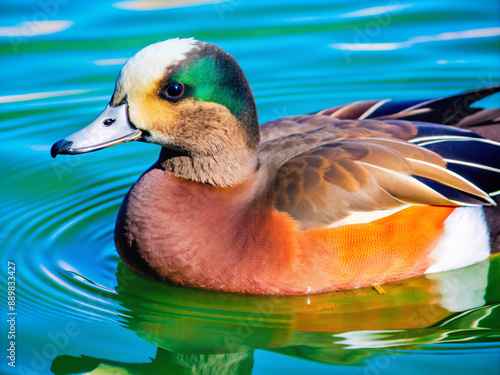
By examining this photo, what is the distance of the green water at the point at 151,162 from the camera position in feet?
15.4

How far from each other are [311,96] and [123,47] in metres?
2.10

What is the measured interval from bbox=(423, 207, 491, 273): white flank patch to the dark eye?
5.97ft

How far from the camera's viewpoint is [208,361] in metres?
4.66

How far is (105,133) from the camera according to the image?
480cm

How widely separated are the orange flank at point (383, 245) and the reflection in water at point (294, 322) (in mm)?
149

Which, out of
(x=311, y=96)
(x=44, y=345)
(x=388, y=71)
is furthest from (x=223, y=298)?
(x=388, y=71)

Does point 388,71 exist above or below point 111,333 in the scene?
above

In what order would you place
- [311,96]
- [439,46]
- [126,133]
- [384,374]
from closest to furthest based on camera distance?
[384,374] → [126,133] → [311,96] → [439,46]

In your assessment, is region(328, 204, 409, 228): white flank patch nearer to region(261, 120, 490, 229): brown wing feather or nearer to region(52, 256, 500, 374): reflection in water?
region(261, 120, 490, 229): brown wing feather

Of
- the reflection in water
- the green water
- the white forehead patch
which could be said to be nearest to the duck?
the white forehead patch

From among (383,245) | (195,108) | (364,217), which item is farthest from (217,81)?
(383,245)

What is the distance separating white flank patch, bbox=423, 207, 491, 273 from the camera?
5.26 m

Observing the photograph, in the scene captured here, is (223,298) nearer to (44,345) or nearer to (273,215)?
(273,215)

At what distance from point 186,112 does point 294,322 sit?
136 cm
